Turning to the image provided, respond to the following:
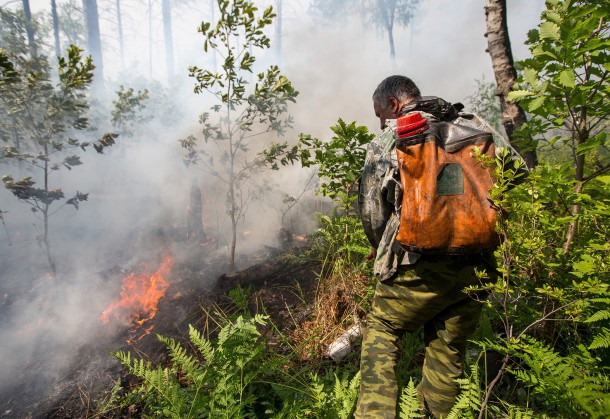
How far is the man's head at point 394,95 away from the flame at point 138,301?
13.2ft

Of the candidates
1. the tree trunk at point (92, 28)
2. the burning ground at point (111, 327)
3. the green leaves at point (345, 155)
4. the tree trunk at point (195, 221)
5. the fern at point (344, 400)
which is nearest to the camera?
the fern at point (344, 400)

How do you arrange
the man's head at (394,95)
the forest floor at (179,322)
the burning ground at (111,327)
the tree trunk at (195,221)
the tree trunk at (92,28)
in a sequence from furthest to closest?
the tree trunk at (92,28) → the tree trunk at (195,221) → the burning ground at (111,327) → the forest floor at (179,322) → the man's head at (394,95)

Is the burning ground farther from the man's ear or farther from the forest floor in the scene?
the man's ear

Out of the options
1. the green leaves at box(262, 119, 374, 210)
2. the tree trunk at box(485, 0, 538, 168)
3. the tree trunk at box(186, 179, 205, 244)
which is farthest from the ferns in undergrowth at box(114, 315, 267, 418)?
the tree trunk at box(186, 179, 205, 244)

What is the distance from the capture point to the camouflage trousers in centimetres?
151

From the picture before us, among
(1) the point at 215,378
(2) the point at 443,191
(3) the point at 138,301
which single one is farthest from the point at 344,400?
(3) the point at 138,301

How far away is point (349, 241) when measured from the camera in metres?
3.01

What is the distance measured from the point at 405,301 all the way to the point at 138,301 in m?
4.65

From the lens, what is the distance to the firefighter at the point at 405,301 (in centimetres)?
152

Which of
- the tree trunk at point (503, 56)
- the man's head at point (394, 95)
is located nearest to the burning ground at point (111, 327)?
the man's head at point (394, 95)

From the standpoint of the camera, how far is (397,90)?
186 centimetres

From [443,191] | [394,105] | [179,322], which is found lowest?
[179,322]

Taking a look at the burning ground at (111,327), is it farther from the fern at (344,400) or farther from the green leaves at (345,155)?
the green leaves at (345,155)

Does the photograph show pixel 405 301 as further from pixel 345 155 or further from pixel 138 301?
pixel 138 301
